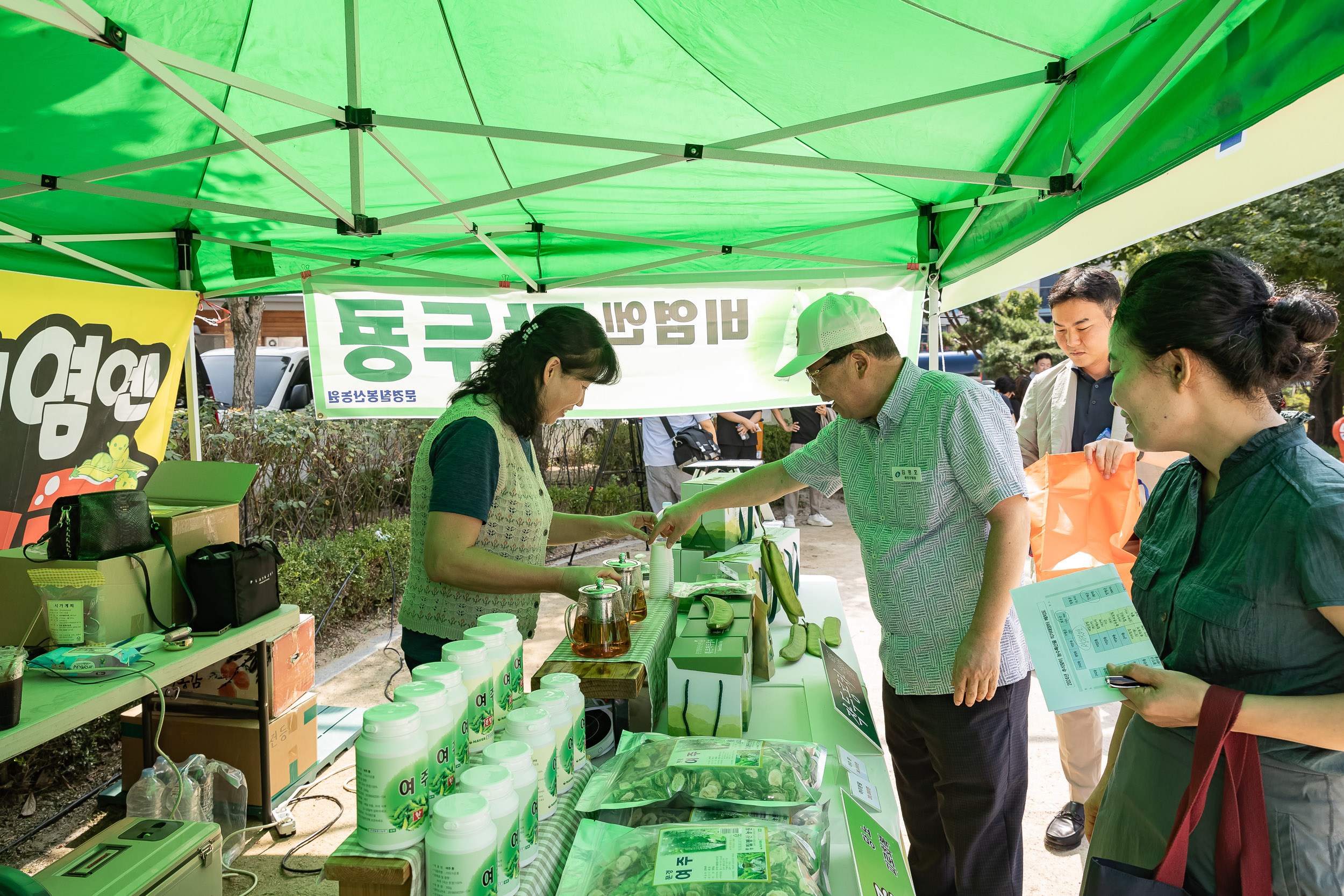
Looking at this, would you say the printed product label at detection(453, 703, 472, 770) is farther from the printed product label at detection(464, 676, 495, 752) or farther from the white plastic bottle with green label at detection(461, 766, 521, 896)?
the white plastic bottle with green label at detection(461, 766, 521, 896)

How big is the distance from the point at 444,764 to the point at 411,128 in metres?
2.06

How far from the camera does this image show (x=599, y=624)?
5.51 ft

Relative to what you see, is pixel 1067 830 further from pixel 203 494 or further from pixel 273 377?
pixel 273 377

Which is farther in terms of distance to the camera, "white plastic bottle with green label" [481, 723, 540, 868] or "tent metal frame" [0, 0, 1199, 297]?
"tent metal frame" [0, 0, 1199, 297]

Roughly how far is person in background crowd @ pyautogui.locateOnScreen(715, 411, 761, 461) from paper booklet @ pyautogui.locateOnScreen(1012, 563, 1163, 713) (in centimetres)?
672

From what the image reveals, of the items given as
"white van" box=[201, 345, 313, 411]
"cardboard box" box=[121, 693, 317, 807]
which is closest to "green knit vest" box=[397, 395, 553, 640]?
"cardboard box" box=[121, 693, 317, 807]

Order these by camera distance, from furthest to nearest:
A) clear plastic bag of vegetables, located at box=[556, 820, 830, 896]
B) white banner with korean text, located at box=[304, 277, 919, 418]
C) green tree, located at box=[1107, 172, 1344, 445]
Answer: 1. green tree, located at box=[1107, 172, 1344, 445]
2. white banner with korean text, located at box=[304, 277, 919, 418]
3. clear plastic bag of vegetables, located at box=[556, 820, 830, 896]

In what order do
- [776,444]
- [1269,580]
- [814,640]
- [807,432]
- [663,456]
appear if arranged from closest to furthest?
1. [1269,580]
2. [814,640]
3. [663,456]
4. [807,432]
5. [776,444]

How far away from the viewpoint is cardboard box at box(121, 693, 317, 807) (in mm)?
3262

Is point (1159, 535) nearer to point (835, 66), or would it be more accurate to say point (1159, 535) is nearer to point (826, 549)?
point (835, 66)

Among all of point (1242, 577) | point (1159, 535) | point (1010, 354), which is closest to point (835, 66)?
point (1159, 535)

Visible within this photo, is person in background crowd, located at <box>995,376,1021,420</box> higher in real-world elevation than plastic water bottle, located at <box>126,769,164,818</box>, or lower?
higher

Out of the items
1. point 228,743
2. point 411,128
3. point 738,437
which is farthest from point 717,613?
point 738,437

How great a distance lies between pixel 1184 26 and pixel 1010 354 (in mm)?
18198
